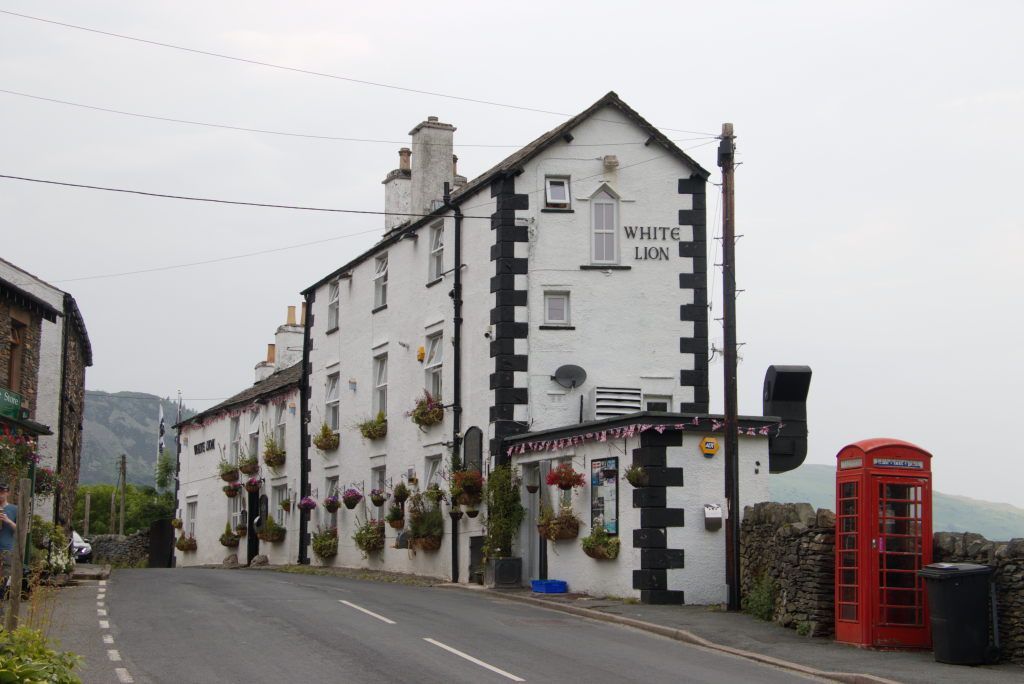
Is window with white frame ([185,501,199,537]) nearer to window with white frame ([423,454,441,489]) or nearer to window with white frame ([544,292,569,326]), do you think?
window with white frame ([423,454,441,489])

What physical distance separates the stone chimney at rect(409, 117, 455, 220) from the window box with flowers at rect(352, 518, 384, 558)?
26.1 feet

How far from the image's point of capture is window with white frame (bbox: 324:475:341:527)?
116 ft

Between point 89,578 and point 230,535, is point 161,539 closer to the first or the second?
point 230,535

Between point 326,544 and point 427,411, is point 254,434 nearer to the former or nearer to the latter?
point 326,544

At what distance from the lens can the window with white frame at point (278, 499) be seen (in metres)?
39.6

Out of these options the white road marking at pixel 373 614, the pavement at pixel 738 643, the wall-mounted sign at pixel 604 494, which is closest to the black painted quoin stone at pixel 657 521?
the pavement at pixel 738 643

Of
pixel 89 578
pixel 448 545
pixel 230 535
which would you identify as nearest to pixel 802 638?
pixel 448 545

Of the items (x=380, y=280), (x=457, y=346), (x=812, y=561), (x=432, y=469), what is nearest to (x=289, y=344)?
(x=380, y=280)

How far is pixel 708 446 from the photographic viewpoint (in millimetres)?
20797

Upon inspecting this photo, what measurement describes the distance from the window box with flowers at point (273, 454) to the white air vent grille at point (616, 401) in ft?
55.5

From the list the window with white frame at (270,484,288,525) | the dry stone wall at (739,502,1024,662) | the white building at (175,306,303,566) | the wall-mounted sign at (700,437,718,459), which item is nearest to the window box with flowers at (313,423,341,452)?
the white building at (175,306,303,566)

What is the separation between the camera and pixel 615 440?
70.8 feet

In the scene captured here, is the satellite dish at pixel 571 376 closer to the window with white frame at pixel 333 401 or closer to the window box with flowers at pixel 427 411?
the window box with flowers at pixel 427 411

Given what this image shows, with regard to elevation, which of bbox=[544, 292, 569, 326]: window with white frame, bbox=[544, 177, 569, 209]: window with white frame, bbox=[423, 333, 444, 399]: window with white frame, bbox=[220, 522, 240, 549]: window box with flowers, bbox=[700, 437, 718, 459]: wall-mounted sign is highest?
bbox=[544, 177, 569, 209]: window with white frame
